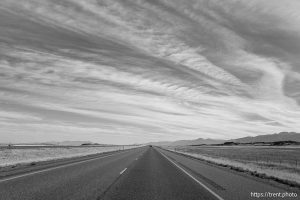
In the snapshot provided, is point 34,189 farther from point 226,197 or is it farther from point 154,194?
point 226,197

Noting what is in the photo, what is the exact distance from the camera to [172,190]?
11.1 m

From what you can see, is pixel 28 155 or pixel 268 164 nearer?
pixel 268 164

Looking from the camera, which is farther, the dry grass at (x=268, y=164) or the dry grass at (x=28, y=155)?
the dry grass at (x=28, y=155)

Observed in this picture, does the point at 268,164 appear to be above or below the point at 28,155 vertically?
below

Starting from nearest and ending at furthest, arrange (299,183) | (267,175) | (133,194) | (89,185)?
(133,194) → (89,185) → (299,183) → (267,175)

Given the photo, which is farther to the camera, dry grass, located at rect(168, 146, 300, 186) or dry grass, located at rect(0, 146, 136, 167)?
dry grass, located at rect(0, 146, 136, 167)

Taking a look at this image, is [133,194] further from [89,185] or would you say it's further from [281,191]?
[281,191]

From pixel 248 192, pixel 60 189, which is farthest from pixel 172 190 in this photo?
pixel 60 189

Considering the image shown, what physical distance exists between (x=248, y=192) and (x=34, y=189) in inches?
287

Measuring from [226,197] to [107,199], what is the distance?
3.65m

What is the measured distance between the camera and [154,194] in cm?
1012

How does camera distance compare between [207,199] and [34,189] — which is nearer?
[207,199]

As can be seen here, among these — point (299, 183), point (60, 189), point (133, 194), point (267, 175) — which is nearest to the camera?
point (133, 194)

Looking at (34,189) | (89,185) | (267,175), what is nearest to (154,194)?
(89,185)
